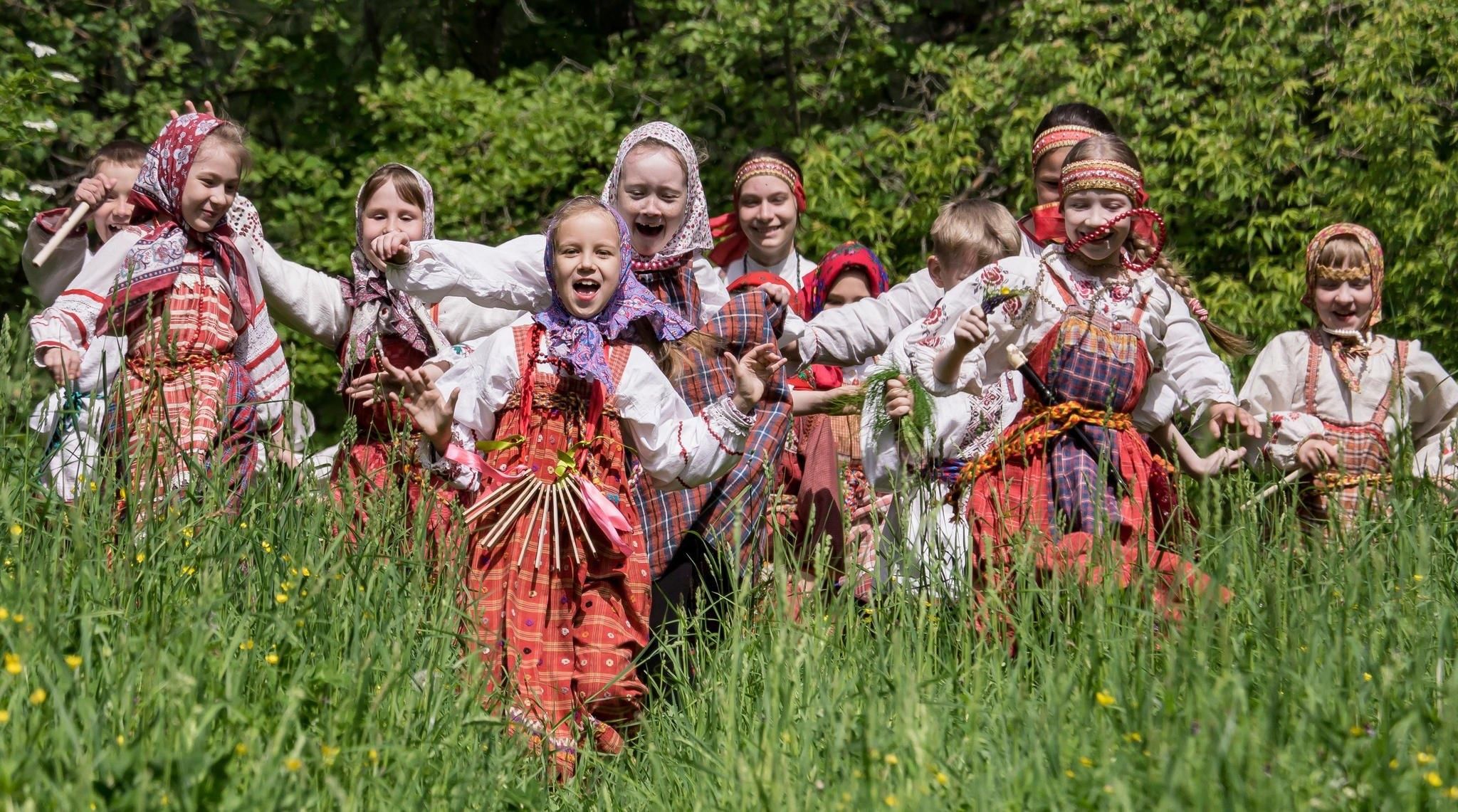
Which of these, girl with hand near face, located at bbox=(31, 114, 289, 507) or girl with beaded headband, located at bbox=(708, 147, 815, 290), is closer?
girl with hand near face, located at bbox=(31, 114, 289, 507)

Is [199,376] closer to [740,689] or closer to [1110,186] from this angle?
[740,689]

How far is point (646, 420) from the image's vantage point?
163 inches

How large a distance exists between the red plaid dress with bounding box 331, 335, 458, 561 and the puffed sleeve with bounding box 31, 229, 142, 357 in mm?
733

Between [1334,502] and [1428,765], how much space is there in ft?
4.88

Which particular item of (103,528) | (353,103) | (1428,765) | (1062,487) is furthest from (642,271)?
(353,103)

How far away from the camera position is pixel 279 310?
4.97 metres

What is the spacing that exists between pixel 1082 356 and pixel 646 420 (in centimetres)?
121

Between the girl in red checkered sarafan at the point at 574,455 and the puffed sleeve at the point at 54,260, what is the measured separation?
1740mm

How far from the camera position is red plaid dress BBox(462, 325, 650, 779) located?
13.1ft

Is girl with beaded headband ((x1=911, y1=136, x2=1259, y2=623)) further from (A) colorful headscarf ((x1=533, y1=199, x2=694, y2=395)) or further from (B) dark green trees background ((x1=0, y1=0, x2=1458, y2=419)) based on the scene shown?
(B) dark green trees background ((x1=0, y1=0, x2=1458, y2=419))

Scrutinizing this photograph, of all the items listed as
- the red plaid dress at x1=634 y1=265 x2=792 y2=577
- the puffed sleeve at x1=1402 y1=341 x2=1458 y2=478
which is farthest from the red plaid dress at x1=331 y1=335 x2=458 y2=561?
the puffed sleeve at x1=1402 y1=341 x2=1458 y2=478

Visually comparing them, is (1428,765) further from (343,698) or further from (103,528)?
(103,528)

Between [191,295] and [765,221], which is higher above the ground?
[765,221]

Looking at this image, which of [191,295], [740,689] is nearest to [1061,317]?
[740,689]
